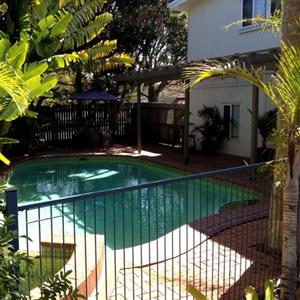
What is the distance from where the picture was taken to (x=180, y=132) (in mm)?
18562

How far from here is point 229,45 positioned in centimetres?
1578

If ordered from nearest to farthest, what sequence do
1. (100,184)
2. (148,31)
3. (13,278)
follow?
(13,278) < (100,184) < (148,31)

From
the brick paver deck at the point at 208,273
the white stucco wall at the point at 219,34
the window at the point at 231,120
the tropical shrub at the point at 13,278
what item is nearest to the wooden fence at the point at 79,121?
the white stucco wall at the point at 219,34

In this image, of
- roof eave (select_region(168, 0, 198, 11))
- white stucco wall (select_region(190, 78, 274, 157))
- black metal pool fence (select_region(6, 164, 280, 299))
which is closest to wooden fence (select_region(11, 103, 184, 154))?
white stucco wall (select_region(190, 78, 274, 157))

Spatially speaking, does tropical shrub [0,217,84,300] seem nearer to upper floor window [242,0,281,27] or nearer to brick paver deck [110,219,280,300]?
brick paver deck [110,219,280,300]

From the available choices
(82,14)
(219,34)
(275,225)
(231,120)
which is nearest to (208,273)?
(275,225)

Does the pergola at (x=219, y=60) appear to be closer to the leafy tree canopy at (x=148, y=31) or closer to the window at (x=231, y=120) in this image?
the window at (x=231, y=120)

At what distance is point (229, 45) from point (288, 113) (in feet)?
42.2

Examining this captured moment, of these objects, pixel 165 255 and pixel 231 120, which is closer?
pixel 165 255

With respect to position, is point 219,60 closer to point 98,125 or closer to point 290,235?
point 290,235

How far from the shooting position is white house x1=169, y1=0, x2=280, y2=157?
14.5 metres

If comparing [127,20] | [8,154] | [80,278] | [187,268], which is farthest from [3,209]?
[127,20]

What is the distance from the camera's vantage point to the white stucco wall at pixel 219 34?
14.4 meters

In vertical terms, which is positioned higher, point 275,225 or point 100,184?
point 275,225
